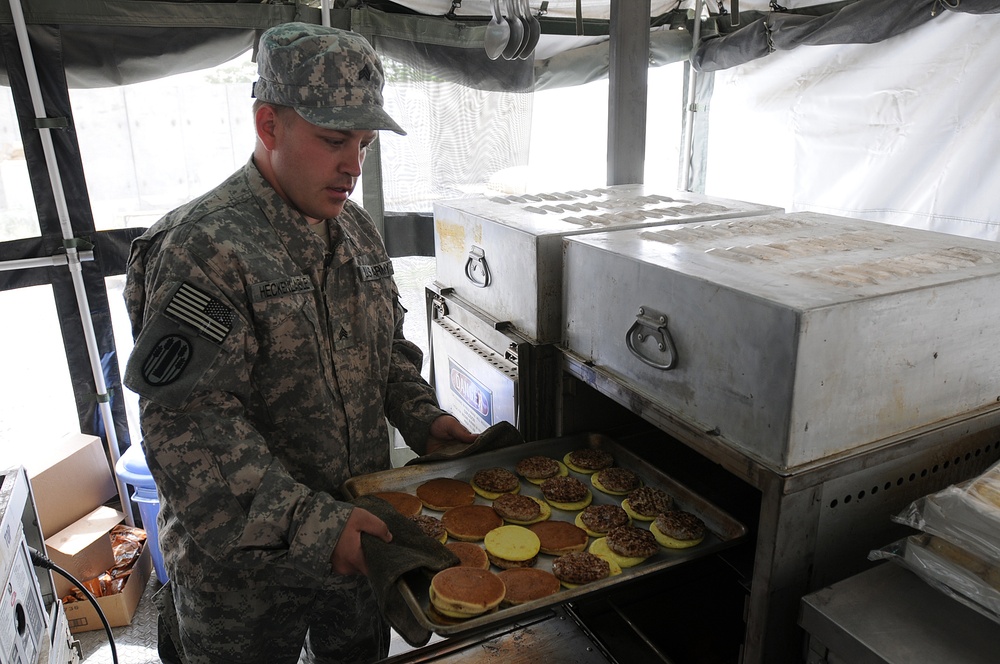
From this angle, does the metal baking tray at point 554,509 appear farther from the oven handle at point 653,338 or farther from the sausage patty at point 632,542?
the oven handle at point 653,338

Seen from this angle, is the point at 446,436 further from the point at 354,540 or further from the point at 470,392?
the point at 354,540

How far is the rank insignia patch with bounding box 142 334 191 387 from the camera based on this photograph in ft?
4.15

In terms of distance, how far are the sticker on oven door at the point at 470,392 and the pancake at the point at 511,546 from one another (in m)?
0.49

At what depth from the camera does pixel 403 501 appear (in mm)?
1517

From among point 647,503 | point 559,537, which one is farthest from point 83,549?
point 647,503

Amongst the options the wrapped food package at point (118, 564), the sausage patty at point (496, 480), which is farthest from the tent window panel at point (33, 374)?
the sausage patty at point (496, 480)

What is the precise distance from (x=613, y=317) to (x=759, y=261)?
304 millimetres

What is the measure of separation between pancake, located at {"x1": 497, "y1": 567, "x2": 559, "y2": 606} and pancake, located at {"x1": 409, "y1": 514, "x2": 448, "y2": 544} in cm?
16

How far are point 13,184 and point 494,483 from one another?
2.68 m

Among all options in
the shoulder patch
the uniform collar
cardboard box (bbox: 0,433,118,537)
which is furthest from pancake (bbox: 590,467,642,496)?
cardboard box (bbox: 0,433,118,537)

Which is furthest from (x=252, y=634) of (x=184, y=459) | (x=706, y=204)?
(x=706, y=204)

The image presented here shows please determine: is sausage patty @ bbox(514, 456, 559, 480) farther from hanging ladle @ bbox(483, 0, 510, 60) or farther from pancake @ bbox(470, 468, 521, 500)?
hanging ladle @ bbox(483, 0, 510, 60)

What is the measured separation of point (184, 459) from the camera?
1295mm

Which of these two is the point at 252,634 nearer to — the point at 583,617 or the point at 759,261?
the point at 583,617
